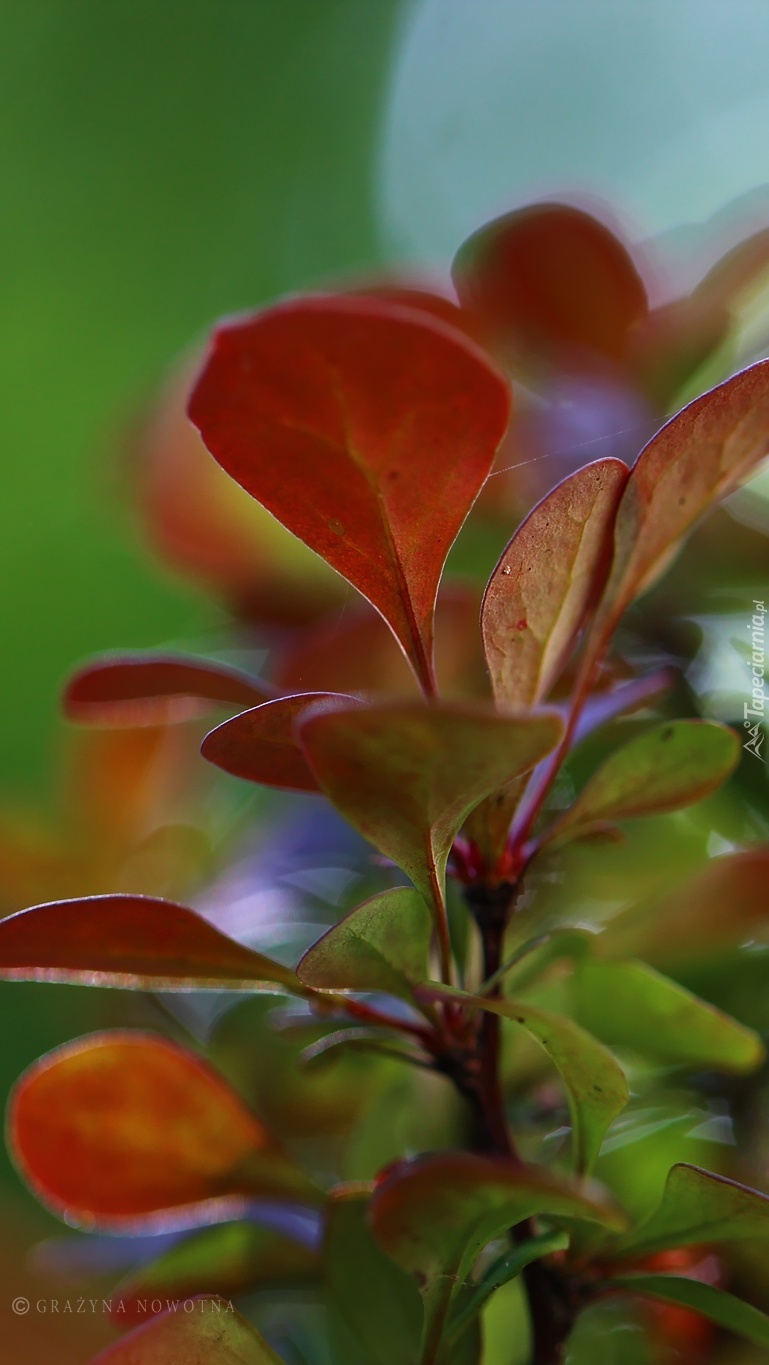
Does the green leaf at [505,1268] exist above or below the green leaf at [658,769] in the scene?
below

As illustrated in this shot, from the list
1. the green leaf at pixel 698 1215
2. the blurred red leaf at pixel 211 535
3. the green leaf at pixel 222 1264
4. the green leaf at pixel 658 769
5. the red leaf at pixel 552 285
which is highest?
the red leaf at pixel 552 285

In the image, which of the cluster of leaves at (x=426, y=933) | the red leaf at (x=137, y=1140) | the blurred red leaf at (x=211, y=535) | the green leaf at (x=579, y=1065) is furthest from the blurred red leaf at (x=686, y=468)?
the blurred red leaf at (x=211, y=535)

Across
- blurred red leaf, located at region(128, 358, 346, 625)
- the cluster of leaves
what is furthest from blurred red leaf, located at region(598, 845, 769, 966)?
blurred red leaf, located at region(128, 358, 346, 625)

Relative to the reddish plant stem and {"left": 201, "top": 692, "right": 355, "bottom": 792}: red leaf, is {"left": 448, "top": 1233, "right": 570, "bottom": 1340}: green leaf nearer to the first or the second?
the reddish plant stem

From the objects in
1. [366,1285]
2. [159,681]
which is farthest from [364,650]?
[366,1285]

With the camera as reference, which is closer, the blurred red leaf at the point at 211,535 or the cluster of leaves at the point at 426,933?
the cluster of leaves at the point at 426,933

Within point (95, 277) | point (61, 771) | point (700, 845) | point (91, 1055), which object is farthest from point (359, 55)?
point (91, 1055)

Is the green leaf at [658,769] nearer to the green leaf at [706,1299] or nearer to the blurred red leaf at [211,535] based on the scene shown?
the green leaf at [706,1299]
